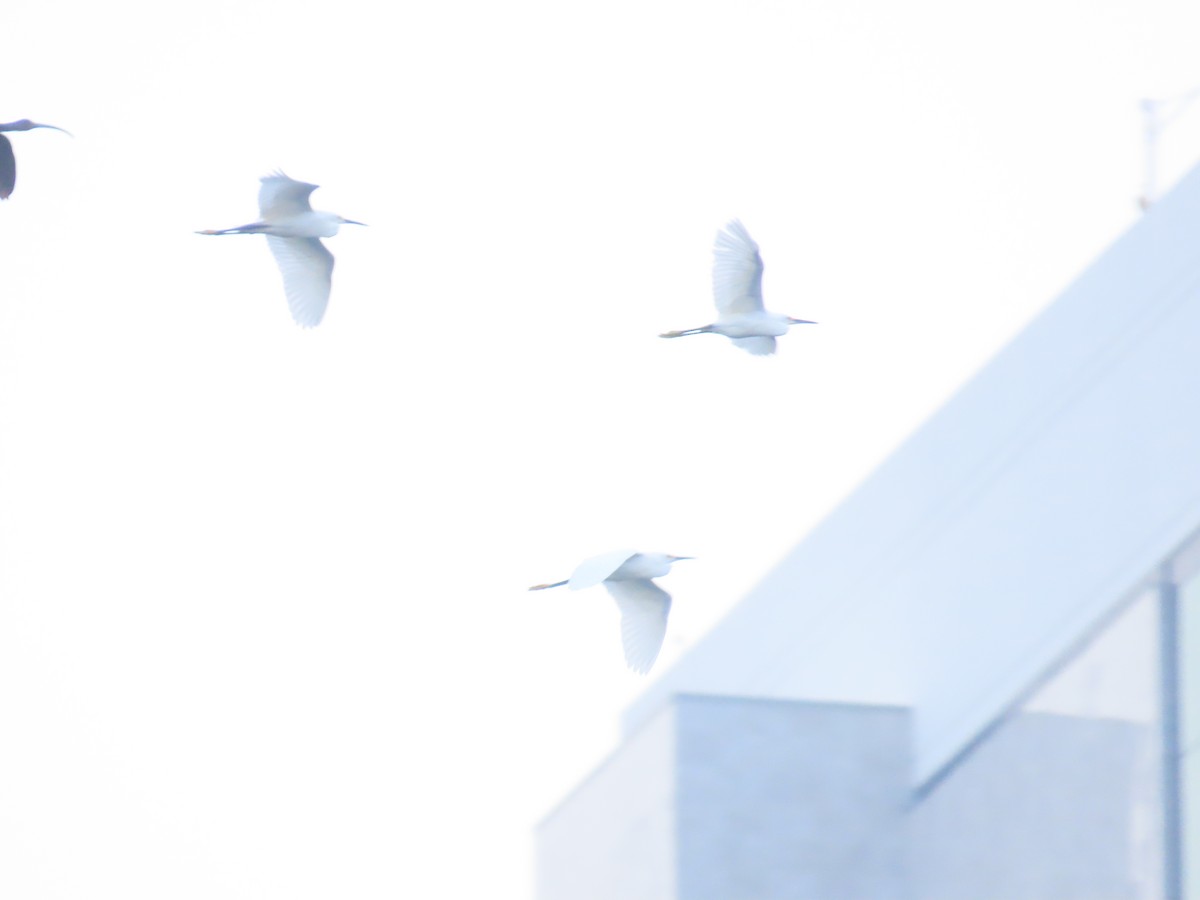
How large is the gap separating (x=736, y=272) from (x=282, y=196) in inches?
116

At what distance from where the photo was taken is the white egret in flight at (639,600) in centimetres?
1464

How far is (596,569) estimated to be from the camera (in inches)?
558

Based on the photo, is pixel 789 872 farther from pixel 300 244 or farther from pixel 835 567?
pixel 300 244

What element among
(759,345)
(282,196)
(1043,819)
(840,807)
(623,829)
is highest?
(282,196)

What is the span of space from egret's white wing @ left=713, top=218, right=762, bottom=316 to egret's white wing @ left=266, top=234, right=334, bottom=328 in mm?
2534

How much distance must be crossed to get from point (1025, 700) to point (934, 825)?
1.17m

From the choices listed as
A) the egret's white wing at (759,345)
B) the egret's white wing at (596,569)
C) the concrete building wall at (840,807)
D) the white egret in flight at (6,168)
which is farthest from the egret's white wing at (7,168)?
the concrete building wall at (840,807)

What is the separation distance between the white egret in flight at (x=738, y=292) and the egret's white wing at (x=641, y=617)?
1.73 metres

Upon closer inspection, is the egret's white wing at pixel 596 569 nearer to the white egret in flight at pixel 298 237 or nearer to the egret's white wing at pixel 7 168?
the white egret in flight at pixel 298 237

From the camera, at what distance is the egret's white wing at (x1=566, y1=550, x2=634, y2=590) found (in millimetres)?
13656

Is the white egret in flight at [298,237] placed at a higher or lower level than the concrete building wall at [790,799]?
higher

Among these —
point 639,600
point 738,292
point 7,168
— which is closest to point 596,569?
point 639,600

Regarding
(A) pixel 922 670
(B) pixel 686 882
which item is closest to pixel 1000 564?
(A) pixel 922 670

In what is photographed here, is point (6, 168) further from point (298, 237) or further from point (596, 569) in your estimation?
point (596, 569)
